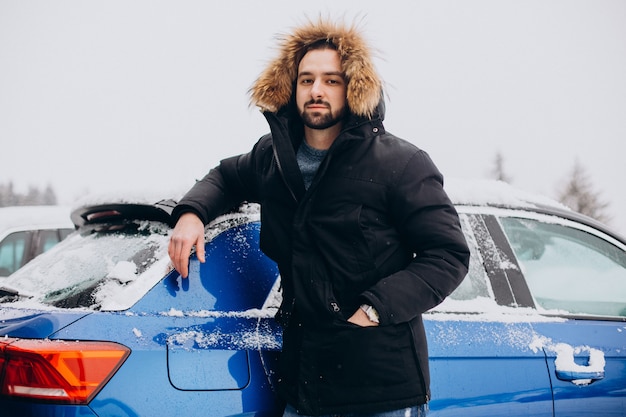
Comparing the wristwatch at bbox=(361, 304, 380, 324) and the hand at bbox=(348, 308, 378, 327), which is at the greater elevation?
the wristwatch at bbox=(361, 304, 380, 324)

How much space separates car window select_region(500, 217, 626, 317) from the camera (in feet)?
8.87

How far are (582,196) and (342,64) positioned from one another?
146ft

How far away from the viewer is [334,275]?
65.6 inches

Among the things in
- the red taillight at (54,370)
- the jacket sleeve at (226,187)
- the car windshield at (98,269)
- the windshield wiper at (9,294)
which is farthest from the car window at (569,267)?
the windshield wiper at (9,294)

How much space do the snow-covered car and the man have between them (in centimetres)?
568

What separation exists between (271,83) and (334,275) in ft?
2.83

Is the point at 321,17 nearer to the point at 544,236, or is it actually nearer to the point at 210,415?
the point at 210,415

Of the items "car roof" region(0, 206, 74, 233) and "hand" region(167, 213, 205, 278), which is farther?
"car roof" region(0, 206, 74, 233)

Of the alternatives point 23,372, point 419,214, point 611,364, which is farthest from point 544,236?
point 23,372

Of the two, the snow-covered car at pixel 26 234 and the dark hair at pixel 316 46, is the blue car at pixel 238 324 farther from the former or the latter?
the snow-covered car at pixel 26 234

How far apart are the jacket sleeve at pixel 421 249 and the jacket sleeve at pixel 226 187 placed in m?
0.69

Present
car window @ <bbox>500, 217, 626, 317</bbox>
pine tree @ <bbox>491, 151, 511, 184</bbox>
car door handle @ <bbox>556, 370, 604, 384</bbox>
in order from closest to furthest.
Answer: car door handle @ <bbox>556, 370, 604, 384</bbox> → car window @ <bbox>500, 217, 626, 317</bbox> → pine tree @ <bbox>491, 151, 511, 184</bbox>

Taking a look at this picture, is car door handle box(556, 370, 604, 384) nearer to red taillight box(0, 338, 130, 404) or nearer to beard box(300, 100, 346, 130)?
beard box(300, 100, 346, 130)

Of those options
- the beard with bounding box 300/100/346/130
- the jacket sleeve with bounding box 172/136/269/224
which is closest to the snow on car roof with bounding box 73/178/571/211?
the jacket sleeve with bounding box 172/136/269/224
